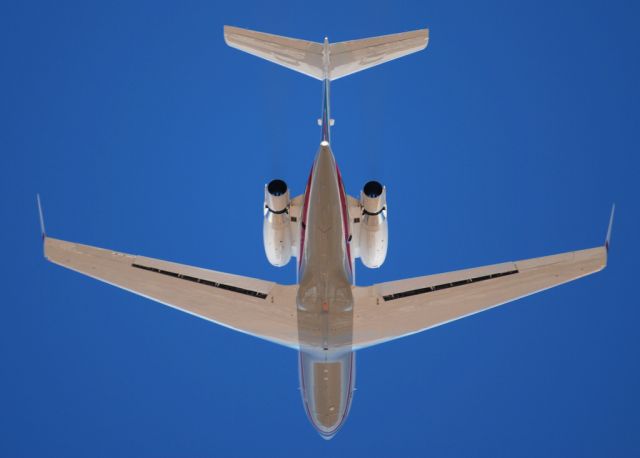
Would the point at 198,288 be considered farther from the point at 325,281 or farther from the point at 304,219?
the point at 325,281

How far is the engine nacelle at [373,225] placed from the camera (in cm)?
3197

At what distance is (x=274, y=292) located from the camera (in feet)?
106

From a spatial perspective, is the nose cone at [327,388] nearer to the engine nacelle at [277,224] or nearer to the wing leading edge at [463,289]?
the wing leading edge at [463,289]

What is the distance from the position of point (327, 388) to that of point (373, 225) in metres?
5.68

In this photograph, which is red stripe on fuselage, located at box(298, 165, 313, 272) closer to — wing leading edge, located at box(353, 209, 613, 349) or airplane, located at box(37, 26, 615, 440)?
airplane, located at box(37, 26, 615, 440)

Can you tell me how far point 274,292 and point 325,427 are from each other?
203 inches

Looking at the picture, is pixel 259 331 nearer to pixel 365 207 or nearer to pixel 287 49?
pixel 365 207

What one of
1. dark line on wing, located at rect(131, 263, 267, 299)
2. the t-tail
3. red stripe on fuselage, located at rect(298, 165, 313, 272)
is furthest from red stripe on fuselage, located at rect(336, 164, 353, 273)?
the t-tail

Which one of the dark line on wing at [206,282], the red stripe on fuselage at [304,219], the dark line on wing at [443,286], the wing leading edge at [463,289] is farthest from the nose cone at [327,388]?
the red stripe on fuselage at [304,219]

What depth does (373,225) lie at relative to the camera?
32.3 meters

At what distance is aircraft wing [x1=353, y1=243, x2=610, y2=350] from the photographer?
31859 millimetres

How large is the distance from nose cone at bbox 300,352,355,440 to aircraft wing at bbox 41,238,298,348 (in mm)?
1397

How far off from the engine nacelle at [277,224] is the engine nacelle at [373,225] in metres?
2.56

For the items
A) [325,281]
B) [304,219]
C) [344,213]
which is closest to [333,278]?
[325,281]
